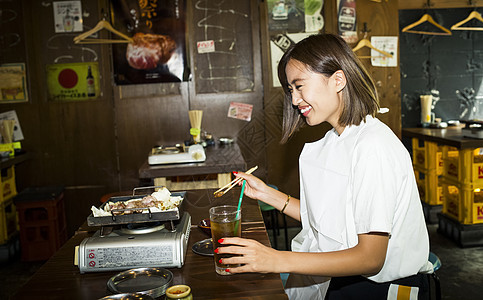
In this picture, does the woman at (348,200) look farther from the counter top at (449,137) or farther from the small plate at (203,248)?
the counter top at (449,137)

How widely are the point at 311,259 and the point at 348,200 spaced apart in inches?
10.6

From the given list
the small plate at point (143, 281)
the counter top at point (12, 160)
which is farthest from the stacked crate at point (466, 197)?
the counter top at point (12, 160)

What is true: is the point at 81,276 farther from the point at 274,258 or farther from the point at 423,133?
the point at 423,133

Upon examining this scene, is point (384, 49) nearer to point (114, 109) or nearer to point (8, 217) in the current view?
point (114, 109)

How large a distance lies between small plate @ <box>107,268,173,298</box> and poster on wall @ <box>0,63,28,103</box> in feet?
12.5

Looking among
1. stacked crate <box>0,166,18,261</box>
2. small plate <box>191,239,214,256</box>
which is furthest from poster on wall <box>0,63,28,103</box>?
small plate <box>191,239,214,256</box>

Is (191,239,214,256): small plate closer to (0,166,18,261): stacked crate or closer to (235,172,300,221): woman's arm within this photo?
(235,172,300,221): woman's arm

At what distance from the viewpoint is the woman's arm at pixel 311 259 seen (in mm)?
1174

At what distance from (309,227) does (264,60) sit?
10.0ft

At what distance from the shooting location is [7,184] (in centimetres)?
412

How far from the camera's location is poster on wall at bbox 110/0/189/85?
441cm

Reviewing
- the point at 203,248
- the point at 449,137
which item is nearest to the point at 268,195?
the point at 203,248

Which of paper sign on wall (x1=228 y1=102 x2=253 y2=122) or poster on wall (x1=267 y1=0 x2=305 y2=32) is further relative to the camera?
paper sign on wall (x1=228 y1=102 x2=253 y2=122)

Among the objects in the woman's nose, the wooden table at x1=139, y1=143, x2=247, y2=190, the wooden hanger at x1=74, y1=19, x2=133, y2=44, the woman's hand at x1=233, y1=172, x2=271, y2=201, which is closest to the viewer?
the woman's nose
